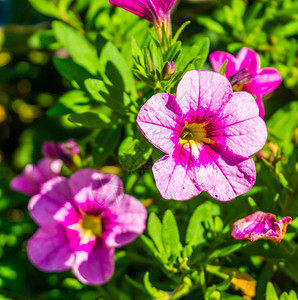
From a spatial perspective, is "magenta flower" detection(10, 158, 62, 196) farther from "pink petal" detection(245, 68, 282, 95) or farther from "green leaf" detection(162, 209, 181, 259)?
"pink petal" detection(245, 68, 282, 95)

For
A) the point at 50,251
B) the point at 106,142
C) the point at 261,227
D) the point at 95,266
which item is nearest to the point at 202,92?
the point at 261,227

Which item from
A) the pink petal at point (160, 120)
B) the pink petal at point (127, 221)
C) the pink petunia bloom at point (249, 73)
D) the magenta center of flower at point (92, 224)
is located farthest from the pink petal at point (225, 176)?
the magenta center of flower at point (92, 224)

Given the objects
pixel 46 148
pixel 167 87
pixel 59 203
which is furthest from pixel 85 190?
pixel 167 87

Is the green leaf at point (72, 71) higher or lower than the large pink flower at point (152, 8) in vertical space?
lower

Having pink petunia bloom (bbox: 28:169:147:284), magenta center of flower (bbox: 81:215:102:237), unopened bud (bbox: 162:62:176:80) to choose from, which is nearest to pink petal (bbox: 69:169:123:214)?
pink petunia bloom (bbox: 28:169:147:284)

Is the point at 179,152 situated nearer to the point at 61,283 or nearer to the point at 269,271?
the point at 269,271

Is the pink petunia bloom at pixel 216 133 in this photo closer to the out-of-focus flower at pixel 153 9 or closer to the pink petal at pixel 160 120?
the pink petal at pixel 160 120

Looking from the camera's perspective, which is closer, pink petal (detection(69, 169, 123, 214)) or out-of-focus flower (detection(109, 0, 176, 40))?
out-of-focus flower (detection(109, 0, 176, 40))
